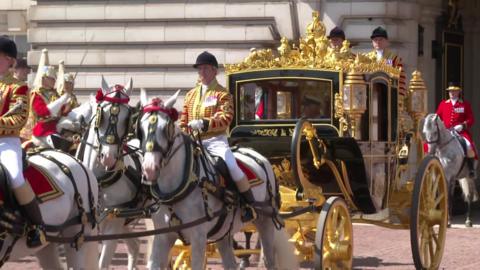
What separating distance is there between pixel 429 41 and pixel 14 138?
14328 millimetres

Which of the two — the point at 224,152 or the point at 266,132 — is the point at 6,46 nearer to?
the point at 224,152

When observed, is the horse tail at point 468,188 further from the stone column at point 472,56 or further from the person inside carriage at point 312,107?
the person inside carriage at point 312,107

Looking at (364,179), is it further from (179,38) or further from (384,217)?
(179,38)

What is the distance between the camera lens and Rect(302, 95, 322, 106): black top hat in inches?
492

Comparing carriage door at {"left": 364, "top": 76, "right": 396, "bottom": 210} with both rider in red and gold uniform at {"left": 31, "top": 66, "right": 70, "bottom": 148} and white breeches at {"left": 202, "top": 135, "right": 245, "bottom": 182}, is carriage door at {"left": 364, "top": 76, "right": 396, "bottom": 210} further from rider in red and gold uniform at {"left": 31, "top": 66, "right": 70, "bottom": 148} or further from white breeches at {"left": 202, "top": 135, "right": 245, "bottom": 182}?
rider in red and gold uniform at {"left": 31, "top": 66, "right": 70, "bottom": 148}

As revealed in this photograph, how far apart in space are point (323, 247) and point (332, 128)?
168 centimetres

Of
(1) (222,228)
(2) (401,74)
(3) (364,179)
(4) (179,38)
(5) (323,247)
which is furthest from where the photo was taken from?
(4) (179,38)

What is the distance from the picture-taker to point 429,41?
22.1m

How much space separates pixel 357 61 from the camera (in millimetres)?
12375

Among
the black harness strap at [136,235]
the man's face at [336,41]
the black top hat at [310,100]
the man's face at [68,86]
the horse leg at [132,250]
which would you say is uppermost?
the man's face at [336,41]

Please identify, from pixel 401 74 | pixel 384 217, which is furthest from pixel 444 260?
pixel 401 74

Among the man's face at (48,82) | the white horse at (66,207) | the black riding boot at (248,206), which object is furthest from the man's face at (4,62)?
the man's face at (48,82)

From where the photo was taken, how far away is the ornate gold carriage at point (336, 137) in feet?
39.2

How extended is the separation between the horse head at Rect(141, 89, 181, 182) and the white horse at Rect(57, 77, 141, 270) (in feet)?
2.62
